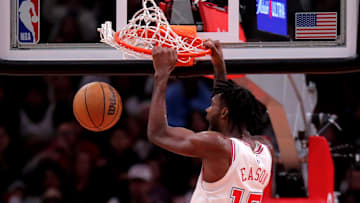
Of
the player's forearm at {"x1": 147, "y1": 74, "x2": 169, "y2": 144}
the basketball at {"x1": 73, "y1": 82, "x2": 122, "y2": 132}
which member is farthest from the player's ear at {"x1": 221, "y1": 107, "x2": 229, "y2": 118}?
the basketball at {"x1": 73, "y1": 82, "x2": 122, "y2": 132}

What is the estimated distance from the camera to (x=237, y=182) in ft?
10.0

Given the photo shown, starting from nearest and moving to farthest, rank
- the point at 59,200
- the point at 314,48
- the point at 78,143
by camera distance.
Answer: the point at 314,48, the point at 59,200, the point at 78,143

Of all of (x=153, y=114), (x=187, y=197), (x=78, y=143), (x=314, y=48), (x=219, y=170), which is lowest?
(x=187, y=197)

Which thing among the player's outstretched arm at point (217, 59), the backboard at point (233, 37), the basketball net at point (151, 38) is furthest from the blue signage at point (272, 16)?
the basketball net at point (151, 38)

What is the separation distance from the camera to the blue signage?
388cm

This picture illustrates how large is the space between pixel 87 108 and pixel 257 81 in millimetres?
1210

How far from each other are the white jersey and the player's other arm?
0.44 ft

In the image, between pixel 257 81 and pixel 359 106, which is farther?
pixel 359 106

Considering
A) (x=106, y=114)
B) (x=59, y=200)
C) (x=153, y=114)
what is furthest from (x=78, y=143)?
(x=153, y=114)

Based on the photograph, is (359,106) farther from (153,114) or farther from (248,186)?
(153,114)

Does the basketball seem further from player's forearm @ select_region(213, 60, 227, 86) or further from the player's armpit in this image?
the player's armpit

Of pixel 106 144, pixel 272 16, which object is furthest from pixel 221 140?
pixel 106 144

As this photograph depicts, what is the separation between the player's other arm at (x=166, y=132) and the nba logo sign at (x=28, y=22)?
1378 millimetres

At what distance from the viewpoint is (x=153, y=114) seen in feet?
9.34
